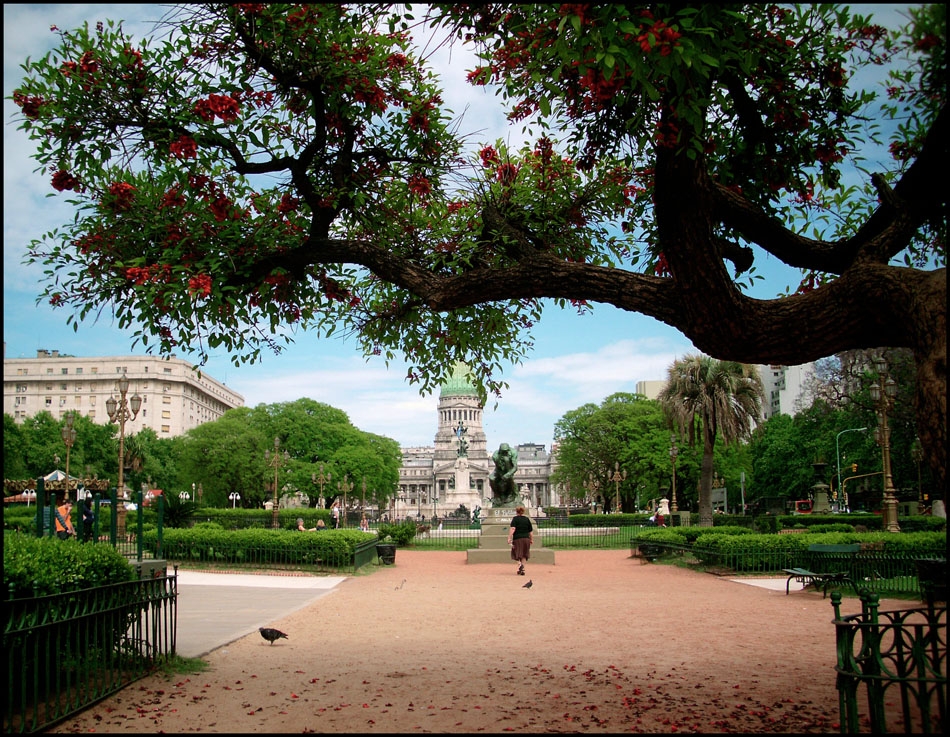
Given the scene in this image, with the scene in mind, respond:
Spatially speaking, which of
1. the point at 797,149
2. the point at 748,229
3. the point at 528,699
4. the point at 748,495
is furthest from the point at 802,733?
the point at 748,495

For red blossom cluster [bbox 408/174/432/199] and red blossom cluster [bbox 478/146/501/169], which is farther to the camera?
red blossom cluster [bbox 478/146/501/169]

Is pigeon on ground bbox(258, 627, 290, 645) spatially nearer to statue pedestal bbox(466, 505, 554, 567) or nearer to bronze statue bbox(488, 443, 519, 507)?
statue pedestal bbox(466, 505, 554, 567)

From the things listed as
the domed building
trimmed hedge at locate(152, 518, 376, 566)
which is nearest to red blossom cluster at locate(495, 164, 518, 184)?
trimmed hedge at locate(152, 518, 376, 566)

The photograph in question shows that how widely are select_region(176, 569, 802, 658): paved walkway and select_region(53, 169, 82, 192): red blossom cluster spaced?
5484 mm

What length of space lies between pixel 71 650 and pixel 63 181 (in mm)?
4356

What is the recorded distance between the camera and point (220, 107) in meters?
7.06

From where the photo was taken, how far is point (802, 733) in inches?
248

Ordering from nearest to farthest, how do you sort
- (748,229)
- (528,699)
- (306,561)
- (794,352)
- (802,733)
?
1. (794,352)
2. (802,733)
3. (748,229)
4. (528,699)
5. (306,561)

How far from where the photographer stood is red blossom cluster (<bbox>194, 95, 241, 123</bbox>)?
705 cm

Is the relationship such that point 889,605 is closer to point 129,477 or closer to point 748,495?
point 748,495

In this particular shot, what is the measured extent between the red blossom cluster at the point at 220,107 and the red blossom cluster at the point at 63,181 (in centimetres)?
169

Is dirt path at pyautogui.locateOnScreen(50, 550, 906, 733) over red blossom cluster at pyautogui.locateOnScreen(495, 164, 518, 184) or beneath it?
beneath

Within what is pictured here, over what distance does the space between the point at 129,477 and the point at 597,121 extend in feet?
244

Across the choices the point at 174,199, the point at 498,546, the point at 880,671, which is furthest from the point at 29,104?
the point at 498,546
